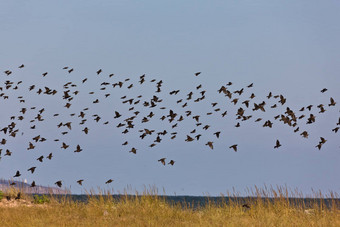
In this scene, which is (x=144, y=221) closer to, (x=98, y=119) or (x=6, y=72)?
(x=98, y=119)

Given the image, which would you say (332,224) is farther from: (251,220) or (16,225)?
(16,225)

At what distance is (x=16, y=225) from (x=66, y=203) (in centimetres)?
509

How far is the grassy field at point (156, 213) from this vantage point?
17.4 meters

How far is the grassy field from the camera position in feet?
57.2

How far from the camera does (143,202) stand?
68.1 ft

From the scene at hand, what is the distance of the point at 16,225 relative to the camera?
16922mm

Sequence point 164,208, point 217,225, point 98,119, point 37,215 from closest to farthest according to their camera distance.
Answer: point 217,225
point 37,215
point 164,208
point 98,119

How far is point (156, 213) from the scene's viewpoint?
63.5ft

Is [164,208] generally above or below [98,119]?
below

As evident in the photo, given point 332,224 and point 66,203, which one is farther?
point 66,203

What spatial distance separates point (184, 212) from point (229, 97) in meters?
4.87

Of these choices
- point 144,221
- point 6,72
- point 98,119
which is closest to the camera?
point 144,221

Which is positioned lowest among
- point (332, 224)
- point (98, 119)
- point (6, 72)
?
point (332, 224)

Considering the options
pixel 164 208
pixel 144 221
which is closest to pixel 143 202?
pixel 164 208
